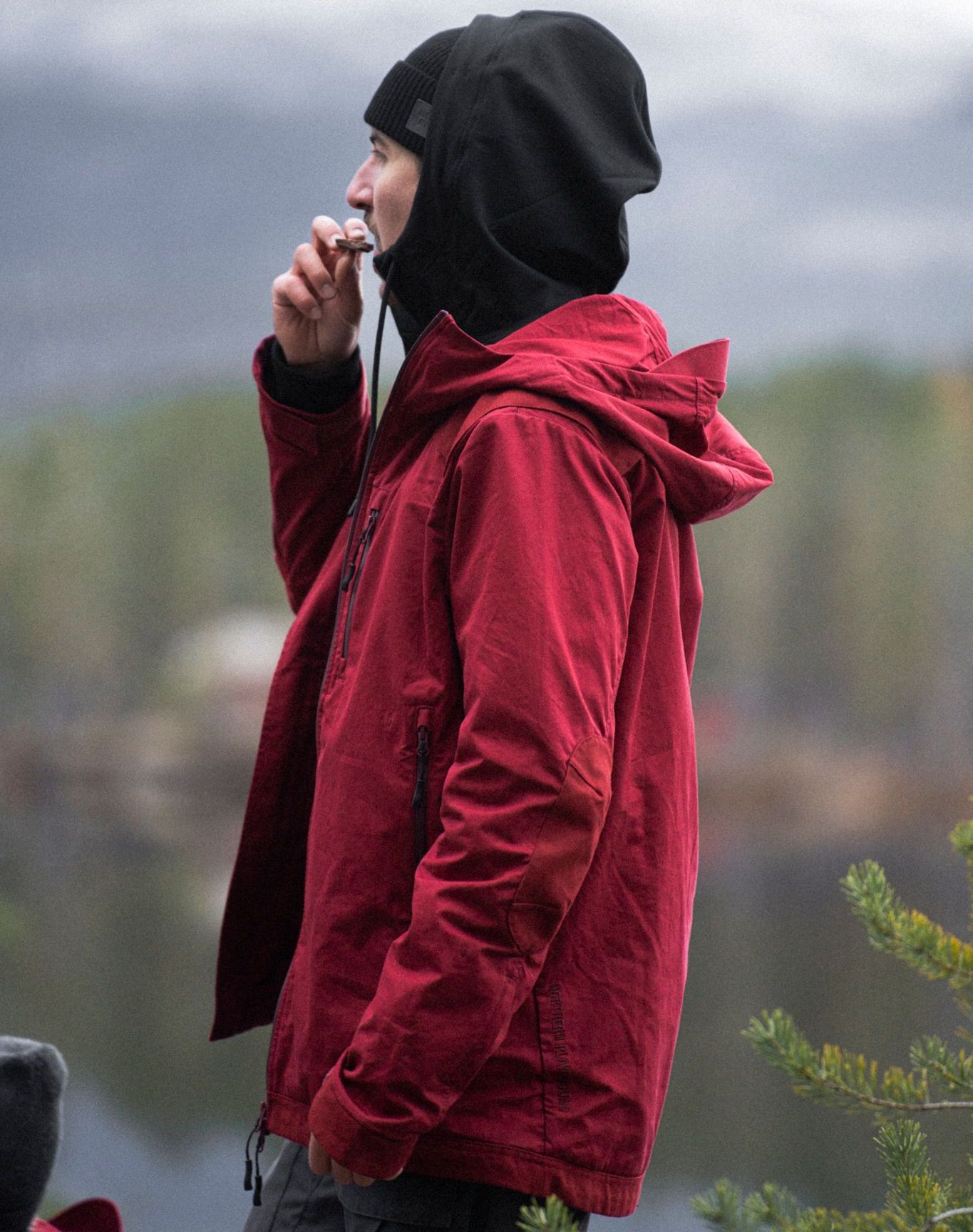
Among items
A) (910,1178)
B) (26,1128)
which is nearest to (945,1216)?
(910,1178)

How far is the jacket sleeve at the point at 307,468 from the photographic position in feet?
3.27

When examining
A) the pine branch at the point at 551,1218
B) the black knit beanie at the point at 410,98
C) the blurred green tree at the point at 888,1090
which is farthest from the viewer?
the black knit beanie at the point at 410,98

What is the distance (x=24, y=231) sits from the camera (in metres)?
2.64

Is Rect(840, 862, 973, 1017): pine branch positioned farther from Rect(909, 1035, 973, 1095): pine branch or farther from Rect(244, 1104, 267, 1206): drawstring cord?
Rect(244, 1104, 267, 1206): drawstring cord

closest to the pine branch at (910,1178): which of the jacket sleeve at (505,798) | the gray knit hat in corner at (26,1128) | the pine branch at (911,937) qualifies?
the pine branch at (911,937)

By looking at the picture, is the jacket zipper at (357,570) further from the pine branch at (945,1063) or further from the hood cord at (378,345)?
the pine branch at (945,1063)

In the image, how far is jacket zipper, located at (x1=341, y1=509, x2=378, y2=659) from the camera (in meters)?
0.81

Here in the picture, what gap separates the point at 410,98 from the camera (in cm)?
85

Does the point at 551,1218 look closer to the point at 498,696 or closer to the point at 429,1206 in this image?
the point at 429,1206

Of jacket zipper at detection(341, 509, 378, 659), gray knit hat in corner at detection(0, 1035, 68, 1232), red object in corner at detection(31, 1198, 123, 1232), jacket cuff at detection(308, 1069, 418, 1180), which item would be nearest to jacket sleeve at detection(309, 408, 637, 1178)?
jacket cuff at detection(308, 1069, 418, 1180)

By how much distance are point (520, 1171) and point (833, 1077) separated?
0.21 meters

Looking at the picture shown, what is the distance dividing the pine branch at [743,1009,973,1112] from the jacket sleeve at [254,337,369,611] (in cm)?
46

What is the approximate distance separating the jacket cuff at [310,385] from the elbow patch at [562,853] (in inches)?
16.2

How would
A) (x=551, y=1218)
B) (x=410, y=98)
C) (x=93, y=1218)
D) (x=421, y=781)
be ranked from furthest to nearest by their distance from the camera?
(x=93, y=1218)
(x=410, y=98)
(x=421, y=781)
(x=551, y=1218)
